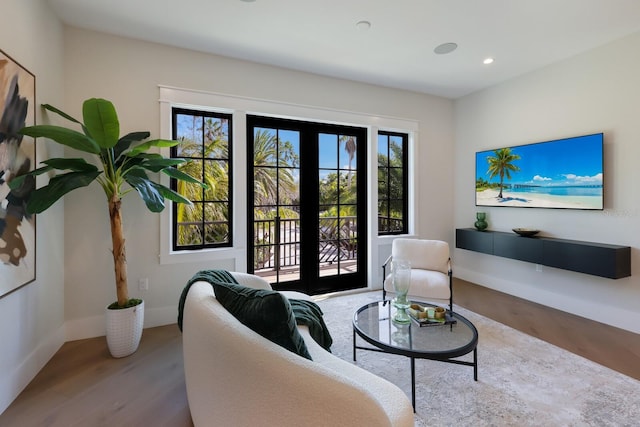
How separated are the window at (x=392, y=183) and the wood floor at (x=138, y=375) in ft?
5.73

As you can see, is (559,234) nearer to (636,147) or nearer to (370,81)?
(636,147)

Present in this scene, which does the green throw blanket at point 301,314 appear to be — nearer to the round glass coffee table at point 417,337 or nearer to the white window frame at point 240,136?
the round glass coffee table at point 417,337

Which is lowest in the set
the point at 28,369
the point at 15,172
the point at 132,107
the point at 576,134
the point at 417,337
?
the point at 28,369

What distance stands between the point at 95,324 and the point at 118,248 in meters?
0.97

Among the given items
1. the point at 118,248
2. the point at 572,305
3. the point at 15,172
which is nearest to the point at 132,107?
the point at 15,172

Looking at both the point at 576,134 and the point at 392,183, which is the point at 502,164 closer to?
the point at 576,134

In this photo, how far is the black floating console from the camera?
114 inches

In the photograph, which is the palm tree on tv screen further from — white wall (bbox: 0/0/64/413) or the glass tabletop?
white wall (bbox: 0/0/64/413)

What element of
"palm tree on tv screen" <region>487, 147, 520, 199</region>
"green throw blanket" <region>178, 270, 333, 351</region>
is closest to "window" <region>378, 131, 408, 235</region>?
"palm tree on tv screen" <region>487, 147, 520, 199</region>

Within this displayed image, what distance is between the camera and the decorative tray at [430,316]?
2138 mm

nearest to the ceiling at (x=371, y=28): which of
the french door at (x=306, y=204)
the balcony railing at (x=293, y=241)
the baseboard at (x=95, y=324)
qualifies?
the french door at (x=306, y=204)

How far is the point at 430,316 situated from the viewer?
2.21 meters

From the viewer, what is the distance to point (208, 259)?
130 inches

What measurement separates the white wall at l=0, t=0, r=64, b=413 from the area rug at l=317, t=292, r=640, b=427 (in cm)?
229
